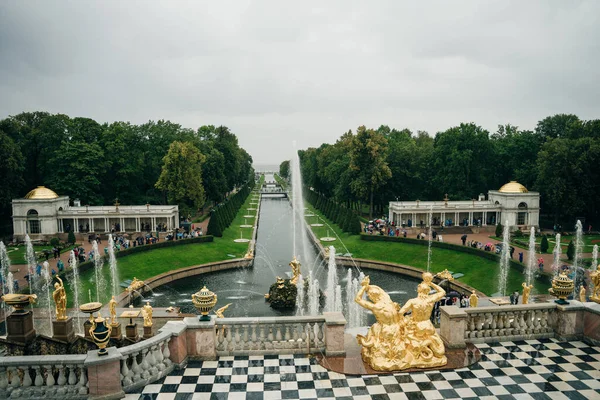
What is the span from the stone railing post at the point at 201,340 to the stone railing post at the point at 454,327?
6968 mm

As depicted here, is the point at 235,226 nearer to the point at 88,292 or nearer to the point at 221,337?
the point at 88,292

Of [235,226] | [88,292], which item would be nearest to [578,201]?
[235,226]

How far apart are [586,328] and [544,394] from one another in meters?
4.59

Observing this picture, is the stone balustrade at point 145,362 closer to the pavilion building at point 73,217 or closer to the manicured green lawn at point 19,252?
the manicured green lawn at point 19,252

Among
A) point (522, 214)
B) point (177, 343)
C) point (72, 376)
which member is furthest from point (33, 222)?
point (522, 214)

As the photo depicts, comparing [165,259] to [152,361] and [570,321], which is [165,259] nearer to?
[152,361]

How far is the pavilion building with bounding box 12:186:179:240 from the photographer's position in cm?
5412

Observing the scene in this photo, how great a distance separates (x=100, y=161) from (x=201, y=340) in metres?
56.5

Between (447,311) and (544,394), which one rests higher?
(447,311)

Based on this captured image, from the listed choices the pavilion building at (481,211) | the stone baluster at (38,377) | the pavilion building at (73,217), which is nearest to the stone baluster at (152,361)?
the stone baluster at (38,377)

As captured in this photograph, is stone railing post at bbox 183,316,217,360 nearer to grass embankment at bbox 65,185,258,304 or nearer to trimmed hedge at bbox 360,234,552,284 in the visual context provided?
grass embankment at bbox 65,185,258,304

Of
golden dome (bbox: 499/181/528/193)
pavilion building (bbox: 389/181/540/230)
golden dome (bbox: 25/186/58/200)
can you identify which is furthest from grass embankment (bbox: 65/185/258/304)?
golden dome (bbox: 499/181/528/193)

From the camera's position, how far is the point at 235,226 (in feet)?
208

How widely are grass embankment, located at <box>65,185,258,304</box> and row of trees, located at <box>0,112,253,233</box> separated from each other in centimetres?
1348
